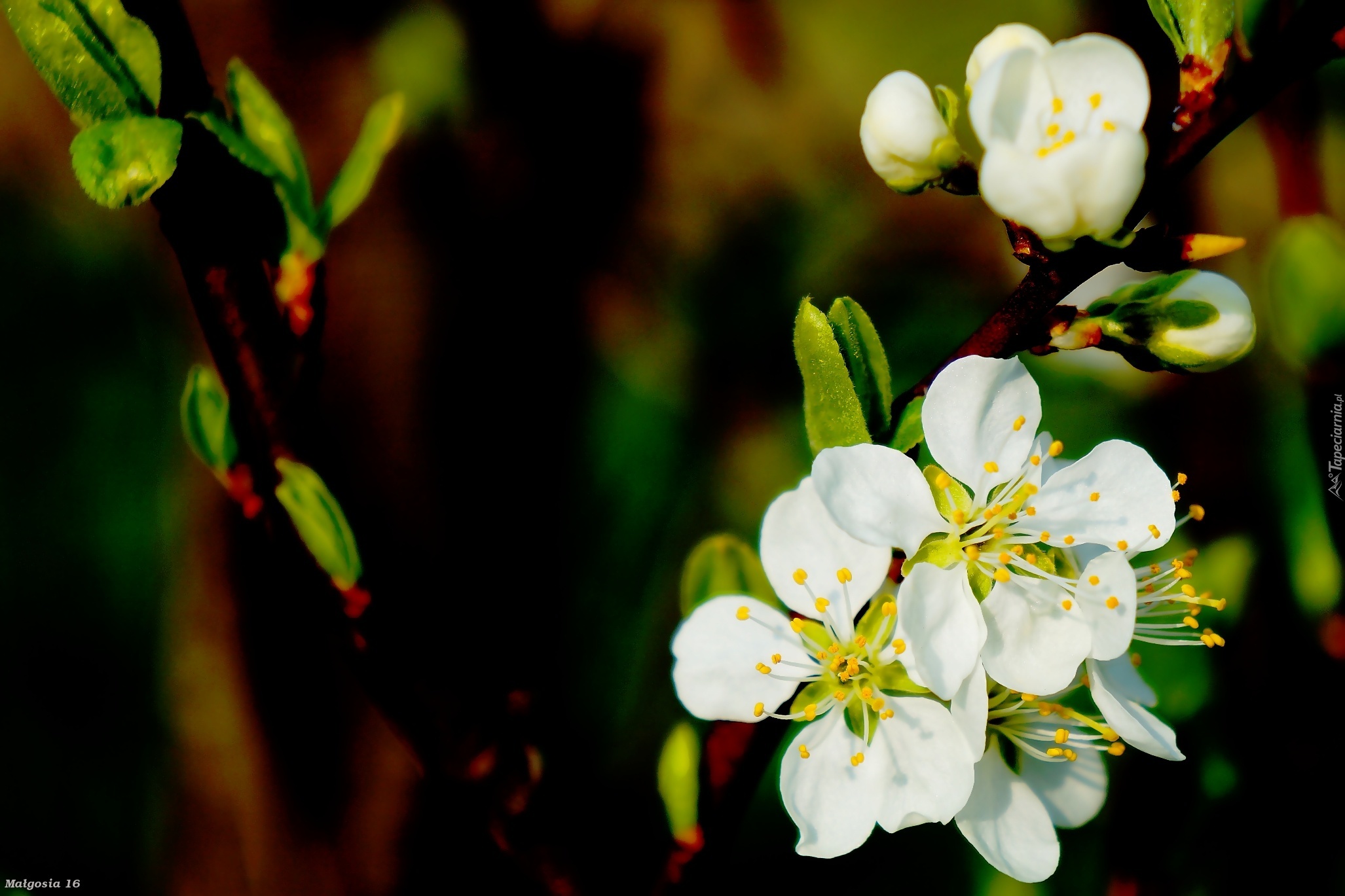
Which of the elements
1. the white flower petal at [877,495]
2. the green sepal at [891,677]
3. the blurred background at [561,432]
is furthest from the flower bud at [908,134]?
the blurred background at [561,432]

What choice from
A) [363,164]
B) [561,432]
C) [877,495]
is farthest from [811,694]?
[561,432]

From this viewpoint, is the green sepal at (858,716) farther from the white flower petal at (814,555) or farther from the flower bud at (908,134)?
the flower bud at (908,134)

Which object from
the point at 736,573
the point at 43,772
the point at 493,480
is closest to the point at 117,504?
the point at 43,772

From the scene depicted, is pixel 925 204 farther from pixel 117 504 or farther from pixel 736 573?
pixel 117 504

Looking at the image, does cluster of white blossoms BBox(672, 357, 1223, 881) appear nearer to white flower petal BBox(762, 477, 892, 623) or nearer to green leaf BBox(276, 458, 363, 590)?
white flower petal BBox(762, 477, 892, 623)

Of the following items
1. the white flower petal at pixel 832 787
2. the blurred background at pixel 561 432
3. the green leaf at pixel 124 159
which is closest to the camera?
the green leaf at pixel 124 159
